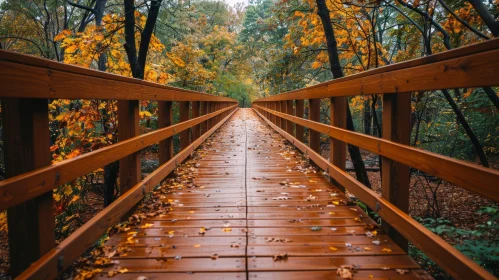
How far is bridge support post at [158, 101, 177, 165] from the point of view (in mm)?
4777

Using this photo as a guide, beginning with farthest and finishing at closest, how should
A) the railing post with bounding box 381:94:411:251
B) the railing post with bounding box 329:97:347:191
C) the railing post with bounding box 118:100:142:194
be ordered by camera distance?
the railing post with bounding box 329:97:347:191 → the railing post with bounding box 118:100:142:194 → the railing post with bounding box 381:94:411:251

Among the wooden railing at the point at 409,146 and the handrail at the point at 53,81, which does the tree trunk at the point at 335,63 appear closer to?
the wooden railing at the point at 409,146

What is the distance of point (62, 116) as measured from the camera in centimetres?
674

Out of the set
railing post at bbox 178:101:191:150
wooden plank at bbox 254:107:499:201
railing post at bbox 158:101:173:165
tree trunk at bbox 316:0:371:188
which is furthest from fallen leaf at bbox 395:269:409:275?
tree trunk at bbox 316:0:371:188

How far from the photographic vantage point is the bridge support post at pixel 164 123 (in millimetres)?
4777

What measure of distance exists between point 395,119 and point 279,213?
143 centimetres

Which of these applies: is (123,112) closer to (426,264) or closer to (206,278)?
(206,278)

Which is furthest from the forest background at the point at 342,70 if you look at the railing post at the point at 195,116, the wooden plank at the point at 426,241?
the wooden plank at the point at 426,241

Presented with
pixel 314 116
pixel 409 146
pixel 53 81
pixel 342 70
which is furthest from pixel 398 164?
pixel 342 70

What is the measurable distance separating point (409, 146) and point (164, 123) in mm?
3261

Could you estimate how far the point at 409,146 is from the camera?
2.51 meters

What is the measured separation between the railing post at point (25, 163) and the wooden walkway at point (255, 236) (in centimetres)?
53

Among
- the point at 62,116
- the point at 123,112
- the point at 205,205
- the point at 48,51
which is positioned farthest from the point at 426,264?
the point at 48,51

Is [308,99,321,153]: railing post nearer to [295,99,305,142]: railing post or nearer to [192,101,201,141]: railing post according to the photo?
[295,99,305,142]: railing post
